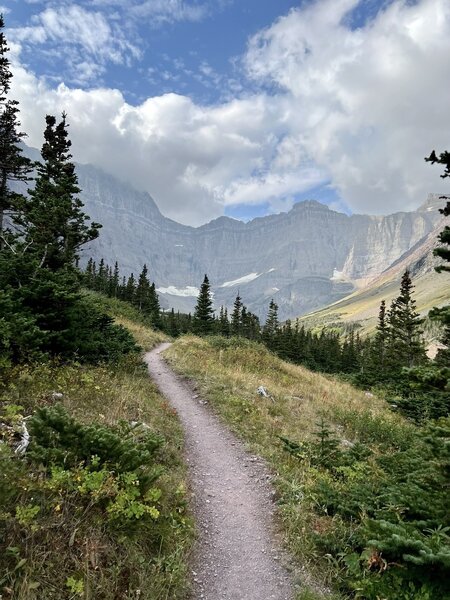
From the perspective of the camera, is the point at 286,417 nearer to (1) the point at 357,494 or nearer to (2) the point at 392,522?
(1) the point at 357,494

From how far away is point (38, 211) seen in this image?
16.3 meters

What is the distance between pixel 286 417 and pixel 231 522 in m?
7.00

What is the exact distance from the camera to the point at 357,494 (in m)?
6.79

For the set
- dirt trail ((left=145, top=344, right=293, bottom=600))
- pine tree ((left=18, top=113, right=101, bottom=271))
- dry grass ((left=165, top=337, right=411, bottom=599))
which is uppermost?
pine tree ((left=18, top=113, right=101, bottom=271))

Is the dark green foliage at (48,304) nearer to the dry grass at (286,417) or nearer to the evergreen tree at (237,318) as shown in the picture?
the dry grass at (286,417)

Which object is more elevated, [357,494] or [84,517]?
[84,517]

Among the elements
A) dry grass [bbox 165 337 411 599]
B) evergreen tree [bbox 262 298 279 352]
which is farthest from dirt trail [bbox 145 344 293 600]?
evergreen tree [bbox 262 298 279 352]

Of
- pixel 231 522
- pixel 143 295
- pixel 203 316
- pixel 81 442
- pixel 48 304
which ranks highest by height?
pixel 143 295

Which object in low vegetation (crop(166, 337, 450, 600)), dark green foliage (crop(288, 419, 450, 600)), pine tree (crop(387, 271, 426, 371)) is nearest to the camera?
dark green foliage (crop(288, 419, 450, 600))

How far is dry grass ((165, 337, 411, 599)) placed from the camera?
6.39 meters

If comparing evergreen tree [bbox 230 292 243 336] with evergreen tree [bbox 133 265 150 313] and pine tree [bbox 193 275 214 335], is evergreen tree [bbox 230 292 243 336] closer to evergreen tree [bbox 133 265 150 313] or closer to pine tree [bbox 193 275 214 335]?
evergreen tree [bbox 133 265 150 313]

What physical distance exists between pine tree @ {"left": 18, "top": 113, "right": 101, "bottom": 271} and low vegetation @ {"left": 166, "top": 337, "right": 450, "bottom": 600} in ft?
27.8

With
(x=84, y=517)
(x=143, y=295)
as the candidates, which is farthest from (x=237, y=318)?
(x=84, y=517)

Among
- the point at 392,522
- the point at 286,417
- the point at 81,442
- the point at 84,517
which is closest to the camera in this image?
the point at 84,517
